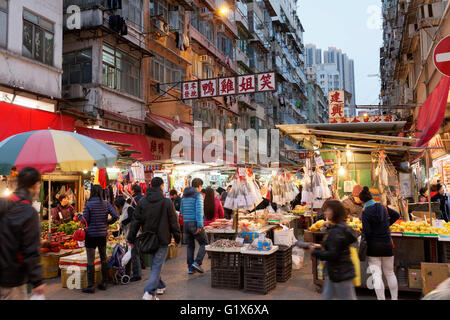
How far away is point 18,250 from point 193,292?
4188mm

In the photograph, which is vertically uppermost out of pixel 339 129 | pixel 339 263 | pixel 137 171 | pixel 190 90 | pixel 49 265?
pixel 190 90

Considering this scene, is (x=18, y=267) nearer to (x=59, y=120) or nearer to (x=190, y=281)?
(x=190, y=281)

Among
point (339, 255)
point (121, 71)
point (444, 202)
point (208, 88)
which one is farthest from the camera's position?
point (121, 71)

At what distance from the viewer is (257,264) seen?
744cm

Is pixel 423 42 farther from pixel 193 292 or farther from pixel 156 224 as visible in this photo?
pixel 156 224

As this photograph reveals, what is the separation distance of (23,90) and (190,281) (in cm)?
808

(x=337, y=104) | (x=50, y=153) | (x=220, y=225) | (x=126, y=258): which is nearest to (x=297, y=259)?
(x=220, y=225)

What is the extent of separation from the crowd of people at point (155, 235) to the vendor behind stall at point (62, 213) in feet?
0.09

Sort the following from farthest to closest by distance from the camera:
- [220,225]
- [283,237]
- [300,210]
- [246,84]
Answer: [246,84] → [300,210] → [220,225] → [283,237]

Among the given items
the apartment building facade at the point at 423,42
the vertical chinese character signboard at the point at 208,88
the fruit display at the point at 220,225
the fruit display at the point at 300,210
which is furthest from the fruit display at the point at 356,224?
the vertical chinese character signboard at the point at 208,88

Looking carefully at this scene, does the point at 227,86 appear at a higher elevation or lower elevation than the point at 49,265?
higher

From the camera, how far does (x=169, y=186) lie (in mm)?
14914

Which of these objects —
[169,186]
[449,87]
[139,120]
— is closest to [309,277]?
[449,87]

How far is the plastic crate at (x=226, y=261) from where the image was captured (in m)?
7.73
